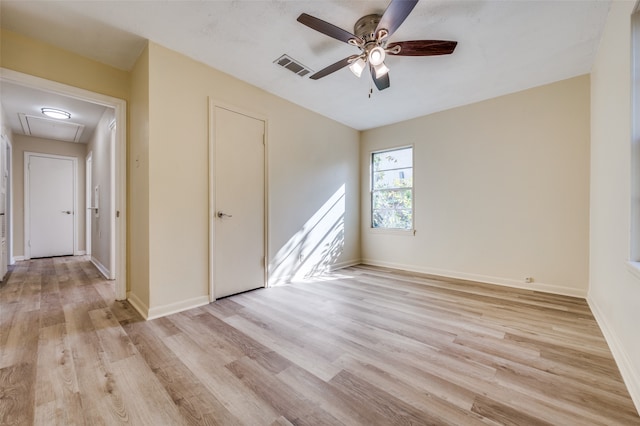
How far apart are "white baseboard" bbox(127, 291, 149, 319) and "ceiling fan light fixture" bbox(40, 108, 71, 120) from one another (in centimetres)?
319

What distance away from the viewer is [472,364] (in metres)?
1.69

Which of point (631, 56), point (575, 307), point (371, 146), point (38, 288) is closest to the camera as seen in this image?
point (631, 56)

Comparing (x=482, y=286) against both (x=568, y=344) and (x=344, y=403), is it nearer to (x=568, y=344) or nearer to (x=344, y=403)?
(x=568, y=344)

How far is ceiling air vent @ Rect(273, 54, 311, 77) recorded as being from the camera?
2672 mm

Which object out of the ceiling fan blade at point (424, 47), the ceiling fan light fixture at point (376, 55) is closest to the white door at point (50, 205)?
the ceiling fan light fixture at point (376, 55)

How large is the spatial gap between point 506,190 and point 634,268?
2.27m

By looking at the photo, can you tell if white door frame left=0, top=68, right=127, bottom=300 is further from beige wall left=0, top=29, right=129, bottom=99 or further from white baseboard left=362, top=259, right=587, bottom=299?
white baseboard left=362, top=259, right=587, bottom=299

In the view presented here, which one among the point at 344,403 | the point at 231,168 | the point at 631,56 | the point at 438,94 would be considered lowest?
the point at 344,403

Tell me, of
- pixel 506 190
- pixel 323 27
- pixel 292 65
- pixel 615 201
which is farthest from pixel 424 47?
pixel 506 190

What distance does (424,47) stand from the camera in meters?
2.11

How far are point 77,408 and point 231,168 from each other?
2279 millimetres

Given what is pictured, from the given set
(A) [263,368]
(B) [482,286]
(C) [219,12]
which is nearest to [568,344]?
(B) [482,286]

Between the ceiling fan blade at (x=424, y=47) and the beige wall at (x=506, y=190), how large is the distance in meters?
1.95

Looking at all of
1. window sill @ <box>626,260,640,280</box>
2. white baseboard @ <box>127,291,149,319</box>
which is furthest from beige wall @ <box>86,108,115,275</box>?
window sill @ <box>626,260,640,280</box>
